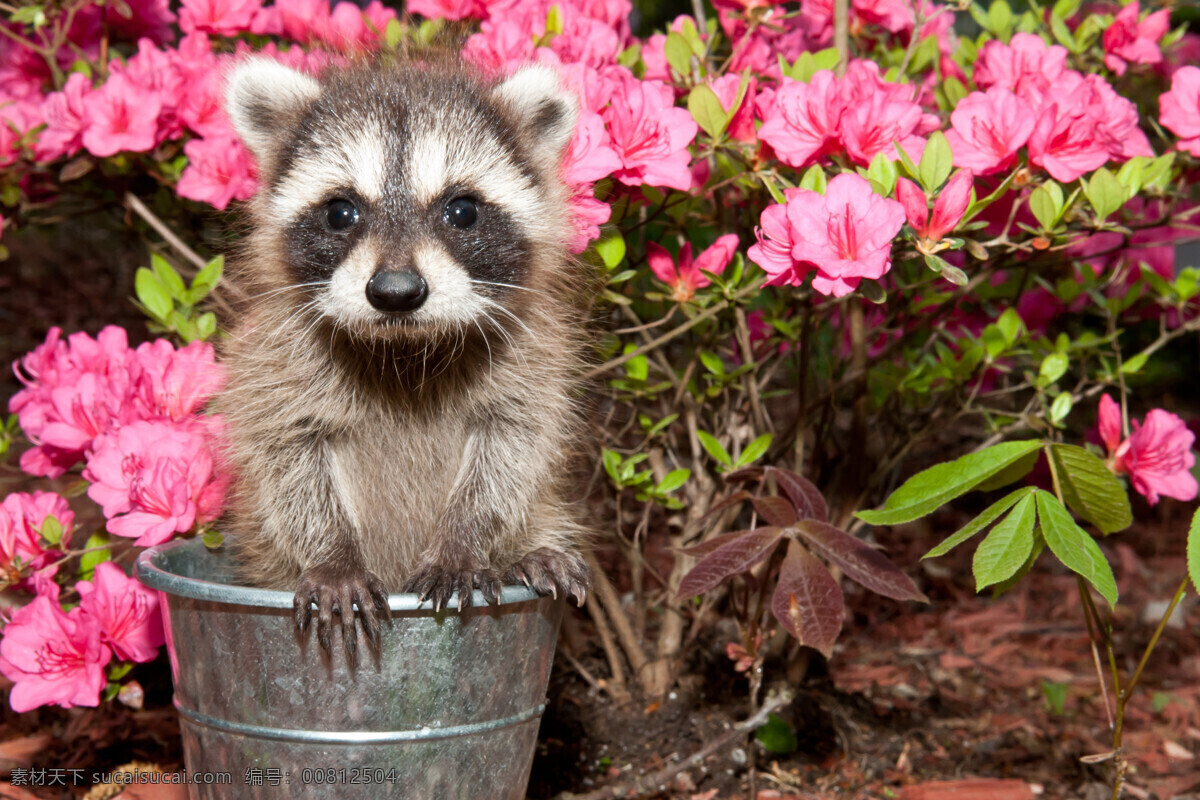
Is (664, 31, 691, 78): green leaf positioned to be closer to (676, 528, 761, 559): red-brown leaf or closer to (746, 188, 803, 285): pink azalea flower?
(746, 188, 803, 285): pink azalea flower

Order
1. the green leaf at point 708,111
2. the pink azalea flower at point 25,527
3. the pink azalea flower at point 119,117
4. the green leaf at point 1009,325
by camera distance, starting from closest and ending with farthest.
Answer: the green leaf at point 708,111
the pink azalea flower at point 25,527
the pink azalea flower at point 119,117
the green leaf at point 1009,325

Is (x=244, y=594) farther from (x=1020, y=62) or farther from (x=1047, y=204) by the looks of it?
(x=1020, y=62)

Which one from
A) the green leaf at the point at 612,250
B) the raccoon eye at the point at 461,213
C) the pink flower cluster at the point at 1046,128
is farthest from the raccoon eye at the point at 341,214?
the pink flower cluster at the point at 1046,128

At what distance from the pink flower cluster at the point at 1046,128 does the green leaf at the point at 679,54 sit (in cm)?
60

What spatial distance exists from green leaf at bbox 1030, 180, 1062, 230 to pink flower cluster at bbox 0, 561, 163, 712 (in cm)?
196

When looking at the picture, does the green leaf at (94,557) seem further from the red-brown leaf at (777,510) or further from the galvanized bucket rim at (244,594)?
the red-brown leaf at (777,510)

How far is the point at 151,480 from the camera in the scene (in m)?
2.25

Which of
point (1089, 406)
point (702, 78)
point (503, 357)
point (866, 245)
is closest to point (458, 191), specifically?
point (503, 357)

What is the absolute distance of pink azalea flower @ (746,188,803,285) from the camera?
210 centimetres

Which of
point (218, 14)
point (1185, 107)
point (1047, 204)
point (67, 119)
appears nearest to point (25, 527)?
point (67, 119)

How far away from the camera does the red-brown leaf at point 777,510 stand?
7.59 ft

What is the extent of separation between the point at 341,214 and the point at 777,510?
1050 mm

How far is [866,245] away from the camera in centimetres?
202

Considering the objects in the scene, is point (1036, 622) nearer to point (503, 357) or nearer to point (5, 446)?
point (503, 357)
